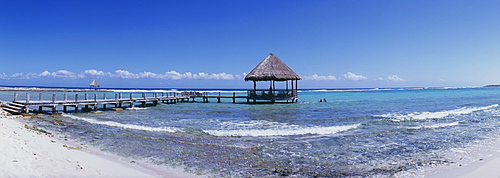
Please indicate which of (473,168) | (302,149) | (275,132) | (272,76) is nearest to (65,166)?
(302,149)

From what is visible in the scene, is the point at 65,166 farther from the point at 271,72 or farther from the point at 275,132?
the point at 271,72

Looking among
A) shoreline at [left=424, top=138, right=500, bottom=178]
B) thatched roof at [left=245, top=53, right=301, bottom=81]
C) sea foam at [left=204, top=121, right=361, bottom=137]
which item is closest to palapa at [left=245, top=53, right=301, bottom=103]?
thatched roof at [left=245, top=53, right=301, bottom=81]

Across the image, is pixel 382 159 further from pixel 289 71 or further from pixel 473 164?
pixel 289 71

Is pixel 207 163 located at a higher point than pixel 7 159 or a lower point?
lower

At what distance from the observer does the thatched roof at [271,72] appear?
28.0 m

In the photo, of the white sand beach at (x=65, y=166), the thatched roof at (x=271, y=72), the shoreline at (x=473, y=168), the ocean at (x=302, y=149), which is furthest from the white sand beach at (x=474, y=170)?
the thatched roof at (x=271, y=72)

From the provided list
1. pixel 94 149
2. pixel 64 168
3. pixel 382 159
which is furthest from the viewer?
pixel 94 149

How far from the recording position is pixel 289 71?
2942 centimetres

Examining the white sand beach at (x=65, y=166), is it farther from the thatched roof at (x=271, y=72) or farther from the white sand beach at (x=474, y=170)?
the thatched roof at (x=271, y=72)

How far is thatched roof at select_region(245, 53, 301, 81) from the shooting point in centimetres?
2803

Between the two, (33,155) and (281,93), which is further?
(281,93)

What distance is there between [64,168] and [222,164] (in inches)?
114

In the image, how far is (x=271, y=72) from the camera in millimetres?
28266

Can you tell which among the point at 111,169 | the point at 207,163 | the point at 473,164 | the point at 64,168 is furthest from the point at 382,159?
the point at 64,168
